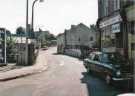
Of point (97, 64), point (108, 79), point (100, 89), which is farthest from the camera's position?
point (97, 64)

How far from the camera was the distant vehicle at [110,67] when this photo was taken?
542 inches

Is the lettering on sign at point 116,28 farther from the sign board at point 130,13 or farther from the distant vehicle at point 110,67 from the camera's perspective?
the distant vehicle at point 110,67

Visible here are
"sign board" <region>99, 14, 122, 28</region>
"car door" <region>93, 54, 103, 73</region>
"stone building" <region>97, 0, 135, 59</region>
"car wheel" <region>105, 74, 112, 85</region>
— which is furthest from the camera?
"sign board" <region>99, 14, 122, 28</region>

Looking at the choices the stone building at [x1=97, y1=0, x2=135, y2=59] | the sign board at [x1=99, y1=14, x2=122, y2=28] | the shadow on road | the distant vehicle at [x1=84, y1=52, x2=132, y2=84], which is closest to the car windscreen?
the distant vehicle at [x1=84, y1=52, x2=132, y2=84]

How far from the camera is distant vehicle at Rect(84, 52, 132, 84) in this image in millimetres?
13770

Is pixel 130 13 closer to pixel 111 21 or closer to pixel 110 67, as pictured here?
pixel 111 21

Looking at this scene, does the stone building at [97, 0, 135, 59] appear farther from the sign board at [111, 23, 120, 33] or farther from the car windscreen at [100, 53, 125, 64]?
the car windscreen at [100, 53, 125, 64]

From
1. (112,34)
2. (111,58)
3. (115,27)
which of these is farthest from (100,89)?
(112,34)

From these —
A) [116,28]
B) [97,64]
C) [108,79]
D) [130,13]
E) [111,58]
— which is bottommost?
[108,79]

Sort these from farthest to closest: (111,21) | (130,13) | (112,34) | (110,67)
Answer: (112,34) → (111,21) → (130,13) → (110,67)

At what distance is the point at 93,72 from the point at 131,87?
4806 mm

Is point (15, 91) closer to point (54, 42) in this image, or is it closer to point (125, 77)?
point (125, 77)

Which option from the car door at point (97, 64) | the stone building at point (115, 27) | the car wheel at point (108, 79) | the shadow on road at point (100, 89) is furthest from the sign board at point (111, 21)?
the car wheel at point (108, 79)

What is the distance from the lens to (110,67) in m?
14.3
